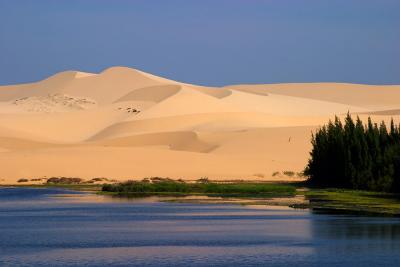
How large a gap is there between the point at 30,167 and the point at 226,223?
140 feet

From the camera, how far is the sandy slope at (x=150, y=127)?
85.4m

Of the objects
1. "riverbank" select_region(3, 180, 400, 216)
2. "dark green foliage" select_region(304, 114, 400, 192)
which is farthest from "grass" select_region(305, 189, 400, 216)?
"dark green foliage" select_region(304, 114, 400, 192)

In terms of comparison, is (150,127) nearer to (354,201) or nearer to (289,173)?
(289,173)

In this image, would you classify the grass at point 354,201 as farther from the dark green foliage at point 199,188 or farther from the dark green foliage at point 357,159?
the dark green foliage at point 199,188

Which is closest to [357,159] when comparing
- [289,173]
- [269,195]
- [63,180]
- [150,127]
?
[269,195]

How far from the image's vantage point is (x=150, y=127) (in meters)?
124

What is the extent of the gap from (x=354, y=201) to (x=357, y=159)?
30.8 ft

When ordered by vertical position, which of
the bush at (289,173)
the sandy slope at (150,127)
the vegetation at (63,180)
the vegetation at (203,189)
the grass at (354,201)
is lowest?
the grass at (354,201)

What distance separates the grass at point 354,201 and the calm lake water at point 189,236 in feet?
6.83

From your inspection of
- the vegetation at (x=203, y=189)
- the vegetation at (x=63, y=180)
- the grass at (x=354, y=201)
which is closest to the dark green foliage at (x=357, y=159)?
the grass at (x=354, y=201)

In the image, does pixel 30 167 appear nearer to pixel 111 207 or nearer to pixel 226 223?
pixel 111 207

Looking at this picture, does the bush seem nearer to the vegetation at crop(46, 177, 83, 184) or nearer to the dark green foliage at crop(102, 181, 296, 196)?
the dark green foliage at crop(102, 181, 296, 196)

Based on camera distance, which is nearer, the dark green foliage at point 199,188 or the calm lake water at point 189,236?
the calm lake water at point 189,236

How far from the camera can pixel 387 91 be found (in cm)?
19588
